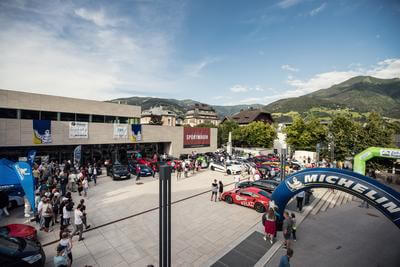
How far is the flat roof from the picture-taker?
59.0ft

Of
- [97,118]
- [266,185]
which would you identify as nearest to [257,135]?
[266,185]

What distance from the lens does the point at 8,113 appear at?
59.3 feet

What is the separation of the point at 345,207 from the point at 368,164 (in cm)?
1175

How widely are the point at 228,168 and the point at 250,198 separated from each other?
34.7 ft

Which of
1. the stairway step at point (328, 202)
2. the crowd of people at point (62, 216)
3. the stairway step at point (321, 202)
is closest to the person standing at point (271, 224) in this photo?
the stairway step at point (321, 202)

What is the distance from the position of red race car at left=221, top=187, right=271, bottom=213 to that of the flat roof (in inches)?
810

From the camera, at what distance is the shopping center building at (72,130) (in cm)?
1733

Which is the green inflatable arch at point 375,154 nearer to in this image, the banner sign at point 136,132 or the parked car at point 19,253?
the parked car at point 19,253

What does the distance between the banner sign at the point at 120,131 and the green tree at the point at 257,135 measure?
29305 millimetres

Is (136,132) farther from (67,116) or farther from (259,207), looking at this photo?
(259,207)

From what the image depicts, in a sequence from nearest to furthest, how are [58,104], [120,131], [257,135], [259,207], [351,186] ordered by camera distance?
[351,186]
[259,207]
[58,104]
[120,131]
[257,135]

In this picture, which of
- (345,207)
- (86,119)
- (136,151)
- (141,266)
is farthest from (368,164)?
(86,119)

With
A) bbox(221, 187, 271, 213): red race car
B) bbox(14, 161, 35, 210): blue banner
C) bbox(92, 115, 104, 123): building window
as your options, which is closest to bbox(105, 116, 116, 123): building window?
bbox(92, 115, 104, 123): building window

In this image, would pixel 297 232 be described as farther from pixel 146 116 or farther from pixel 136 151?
pixel 146 116
